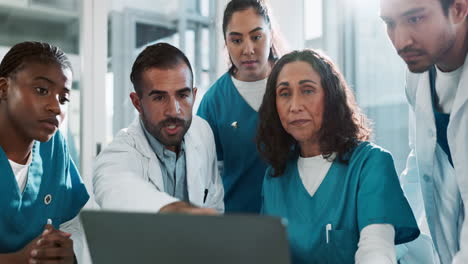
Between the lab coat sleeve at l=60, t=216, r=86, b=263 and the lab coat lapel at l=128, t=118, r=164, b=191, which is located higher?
the lab coat lapel at l=128, t=118, r=164, b=191

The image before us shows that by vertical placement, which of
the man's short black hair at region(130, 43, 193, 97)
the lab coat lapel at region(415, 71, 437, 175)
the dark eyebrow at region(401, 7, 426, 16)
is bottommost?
the lab coat lapel at region(415, 71, 437, 175)

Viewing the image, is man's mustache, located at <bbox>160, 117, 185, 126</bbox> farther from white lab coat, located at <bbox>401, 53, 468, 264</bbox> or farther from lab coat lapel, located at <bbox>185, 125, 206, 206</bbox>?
white lab coat, located at <bbox>401, 53, 468, 264</bbox>

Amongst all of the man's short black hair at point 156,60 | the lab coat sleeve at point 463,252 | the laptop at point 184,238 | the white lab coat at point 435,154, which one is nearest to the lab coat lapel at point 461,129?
the white lab coat at point 435,154

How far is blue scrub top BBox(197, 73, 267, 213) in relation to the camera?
1525 millimetres

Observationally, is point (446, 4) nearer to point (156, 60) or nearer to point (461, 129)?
point (461, 129)

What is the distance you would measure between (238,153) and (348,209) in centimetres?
51

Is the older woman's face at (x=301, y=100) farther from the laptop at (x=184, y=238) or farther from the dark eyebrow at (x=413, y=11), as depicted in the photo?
the laptop at (x=184, y=238)

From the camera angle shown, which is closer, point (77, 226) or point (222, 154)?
point (77, 226)

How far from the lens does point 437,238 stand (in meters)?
1.27

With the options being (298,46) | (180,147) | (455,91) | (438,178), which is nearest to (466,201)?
(438,178)

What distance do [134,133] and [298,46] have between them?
133cm

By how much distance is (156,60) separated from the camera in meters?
1.22

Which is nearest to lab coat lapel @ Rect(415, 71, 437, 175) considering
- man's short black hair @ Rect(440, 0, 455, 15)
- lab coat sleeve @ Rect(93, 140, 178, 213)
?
man's short black hair @ Rect(440, 0, 455, 15)

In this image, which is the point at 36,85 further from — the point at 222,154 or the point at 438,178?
the point at 438,178
